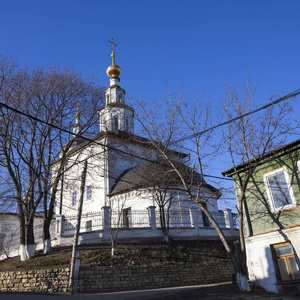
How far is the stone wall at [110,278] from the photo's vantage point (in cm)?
1289

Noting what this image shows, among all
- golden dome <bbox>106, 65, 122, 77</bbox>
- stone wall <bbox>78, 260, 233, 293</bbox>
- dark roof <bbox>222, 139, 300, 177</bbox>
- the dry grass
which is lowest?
stone wall <bbox>78, 260, 233, 293</bbox>

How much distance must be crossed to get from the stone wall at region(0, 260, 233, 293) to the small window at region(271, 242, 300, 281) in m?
5.49

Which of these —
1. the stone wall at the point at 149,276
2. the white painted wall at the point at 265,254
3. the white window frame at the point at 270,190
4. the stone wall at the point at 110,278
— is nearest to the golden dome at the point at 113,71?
the stone wall at the point at 149,276

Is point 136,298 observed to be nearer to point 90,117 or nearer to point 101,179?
point 90,117

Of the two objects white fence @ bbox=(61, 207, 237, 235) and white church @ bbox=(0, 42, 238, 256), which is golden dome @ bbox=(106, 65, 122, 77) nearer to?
white church @ bbox=(0, 42, 238, 256)

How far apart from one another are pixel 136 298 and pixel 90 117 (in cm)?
1242

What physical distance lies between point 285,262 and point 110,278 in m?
7.22

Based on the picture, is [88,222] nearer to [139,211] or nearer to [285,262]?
[139,211]

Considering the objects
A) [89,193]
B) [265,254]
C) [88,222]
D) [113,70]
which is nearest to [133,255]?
[88,222]

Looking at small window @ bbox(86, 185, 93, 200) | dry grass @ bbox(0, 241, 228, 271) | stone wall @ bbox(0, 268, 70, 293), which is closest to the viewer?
stone wall @ bbox(0, 268, 70, 293)

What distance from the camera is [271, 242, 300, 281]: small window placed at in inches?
411

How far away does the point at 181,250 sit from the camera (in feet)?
57.0

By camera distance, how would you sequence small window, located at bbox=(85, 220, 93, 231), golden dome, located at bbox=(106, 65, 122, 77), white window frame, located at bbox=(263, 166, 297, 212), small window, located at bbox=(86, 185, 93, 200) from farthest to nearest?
golden dome, located at bbox=(106, 65, 122, 77) → small window, located at bbox=(86, 185, 93, 200) → small window, located at bbox=(85, 220, 93, 231) → white window frame, located at bbox=(263, 166, 297, 212)

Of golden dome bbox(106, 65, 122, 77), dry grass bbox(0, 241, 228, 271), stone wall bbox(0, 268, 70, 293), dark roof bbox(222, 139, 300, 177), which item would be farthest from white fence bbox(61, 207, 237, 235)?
golden dome bbox(106, 65, 122, 77)
